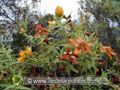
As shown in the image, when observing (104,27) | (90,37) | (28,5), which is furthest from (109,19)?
(90,37)

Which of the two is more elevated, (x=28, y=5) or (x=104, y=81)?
(x=28, y=5)

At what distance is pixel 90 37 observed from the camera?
0.96 metres

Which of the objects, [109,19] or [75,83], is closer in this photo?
[75,83]

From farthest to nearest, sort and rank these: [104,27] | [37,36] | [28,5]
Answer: [28,5] → [104,27] → [37,36]

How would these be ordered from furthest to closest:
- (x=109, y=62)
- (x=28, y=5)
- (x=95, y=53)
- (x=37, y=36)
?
(x=28, y=5) < (x=109, y=62) < (x=37, y=36) < (x=95, y=53)

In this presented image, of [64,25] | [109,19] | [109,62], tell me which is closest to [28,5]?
[109,19]

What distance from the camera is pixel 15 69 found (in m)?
0.98

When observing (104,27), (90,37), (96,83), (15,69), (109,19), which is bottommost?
(96,83)

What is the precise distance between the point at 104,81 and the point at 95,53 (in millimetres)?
207

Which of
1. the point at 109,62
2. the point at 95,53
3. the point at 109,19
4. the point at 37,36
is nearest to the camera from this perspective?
the point at 95,53

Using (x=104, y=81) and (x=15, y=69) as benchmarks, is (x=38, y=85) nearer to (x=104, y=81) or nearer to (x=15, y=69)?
(x=15, y=69)

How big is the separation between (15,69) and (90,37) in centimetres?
52

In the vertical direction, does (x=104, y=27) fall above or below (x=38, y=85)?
above

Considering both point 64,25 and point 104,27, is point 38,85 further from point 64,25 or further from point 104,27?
point 104,27
